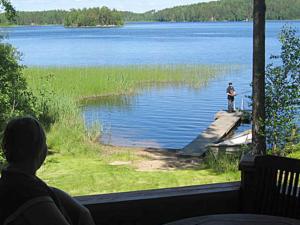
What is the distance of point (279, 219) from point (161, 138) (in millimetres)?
10692

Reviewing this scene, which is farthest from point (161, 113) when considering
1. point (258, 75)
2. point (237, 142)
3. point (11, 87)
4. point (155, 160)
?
point (258, 75)

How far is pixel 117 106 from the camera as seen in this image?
55.5 feet

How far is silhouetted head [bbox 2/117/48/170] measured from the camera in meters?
1.38

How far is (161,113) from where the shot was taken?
16.0 metres

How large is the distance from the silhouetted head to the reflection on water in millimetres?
10404

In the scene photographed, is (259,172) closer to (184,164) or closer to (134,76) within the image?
(184,164)

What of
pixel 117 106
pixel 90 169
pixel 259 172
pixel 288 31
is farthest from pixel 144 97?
pixel 259 172

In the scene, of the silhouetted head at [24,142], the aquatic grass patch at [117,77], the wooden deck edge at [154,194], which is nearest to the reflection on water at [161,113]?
the aquatic grass patch at [117,77]

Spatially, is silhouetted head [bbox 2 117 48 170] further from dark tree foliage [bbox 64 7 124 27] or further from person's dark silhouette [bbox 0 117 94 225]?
dark tree foliage [bbox 64 7 124 27]

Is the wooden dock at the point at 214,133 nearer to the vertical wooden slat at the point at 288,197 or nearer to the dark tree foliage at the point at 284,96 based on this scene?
the dark tree foliage at the point at 284,96

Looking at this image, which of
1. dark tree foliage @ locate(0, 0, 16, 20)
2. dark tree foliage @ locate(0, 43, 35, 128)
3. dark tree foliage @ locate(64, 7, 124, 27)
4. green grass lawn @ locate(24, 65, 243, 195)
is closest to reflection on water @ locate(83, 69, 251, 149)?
green grass lawn @ locate(24, 65, 243, 195)

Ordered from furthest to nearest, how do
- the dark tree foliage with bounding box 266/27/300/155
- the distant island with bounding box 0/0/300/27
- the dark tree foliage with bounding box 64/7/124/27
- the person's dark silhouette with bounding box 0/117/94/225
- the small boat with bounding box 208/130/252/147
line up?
the dark tree foliage with bounding box 64/7/124/27 < the distant island with bounding box 0/0/300/27 < the small boat with bounding box 208/130/252/147 < the dark tree foliage with bounding box 266/27/300/155 < the person's dark silhouette with bounding box 0/117/94/225

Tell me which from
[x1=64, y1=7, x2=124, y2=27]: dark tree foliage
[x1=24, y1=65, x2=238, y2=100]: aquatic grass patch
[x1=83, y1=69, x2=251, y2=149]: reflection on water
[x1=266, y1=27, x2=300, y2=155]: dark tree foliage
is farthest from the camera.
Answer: [x1=64, y1=7, x2=124, y2=27]: dark tree foliage

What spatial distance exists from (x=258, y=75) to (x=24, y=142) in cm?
499
